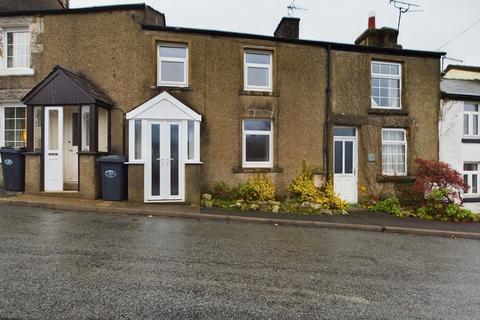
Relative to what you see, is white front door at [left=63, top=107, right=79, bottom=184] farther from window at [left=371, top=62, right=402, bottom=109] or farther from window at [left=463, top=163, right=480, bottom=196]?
window at [left=463, top=163, right=480, bottom=196]

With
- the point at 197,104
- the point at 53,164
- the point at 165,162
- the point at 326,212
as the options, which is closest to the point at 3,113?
the point at 53,164

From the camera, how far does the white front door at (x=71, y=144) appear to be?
10.4m

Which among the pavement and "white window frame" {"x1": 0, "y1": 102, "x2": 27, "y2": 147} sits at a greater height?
"white window frame" {"x1": 0, "y1": 102, "x2": 27, "y2": 147}

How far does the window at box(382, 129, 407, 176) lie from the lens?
12.0m

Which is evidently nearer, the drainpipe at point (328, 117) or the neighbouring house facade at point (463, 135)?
the drainpipe at point (328, 117)

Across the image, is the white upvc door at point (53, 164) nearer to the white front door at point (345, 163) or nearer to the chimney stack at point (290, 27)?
the chimney stack at point (290, 27)

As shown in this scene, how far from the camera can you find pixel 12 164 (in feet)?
31.3

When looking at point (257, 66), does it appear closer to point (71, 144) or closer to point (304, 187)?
point (304, 187)

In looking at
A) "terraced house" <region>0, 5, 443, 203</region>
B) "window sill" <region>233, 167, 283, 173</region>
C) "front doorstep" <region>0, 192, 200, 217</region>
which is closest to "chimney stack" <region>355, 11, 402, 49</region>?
"terraced house" <region>0, 5, 443, 203</region>

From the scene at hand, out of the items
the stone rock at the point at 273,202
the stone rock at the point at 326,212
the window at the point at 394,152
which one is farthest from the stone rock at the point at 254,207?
the window at the point at 394,152

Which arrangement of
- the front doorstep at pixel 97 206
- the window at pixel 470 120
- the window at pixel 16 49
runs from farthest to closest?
the window at pixel 470 120 → the window at pixel 16 49 → the front doorstep at pixel 97 206

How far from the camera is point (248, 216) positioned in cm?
866

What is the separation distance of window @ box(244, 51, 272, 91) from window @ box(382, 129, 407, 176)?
5146 millimetres

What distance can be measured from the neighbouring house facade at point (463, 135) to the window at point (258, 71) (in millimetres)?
7312
